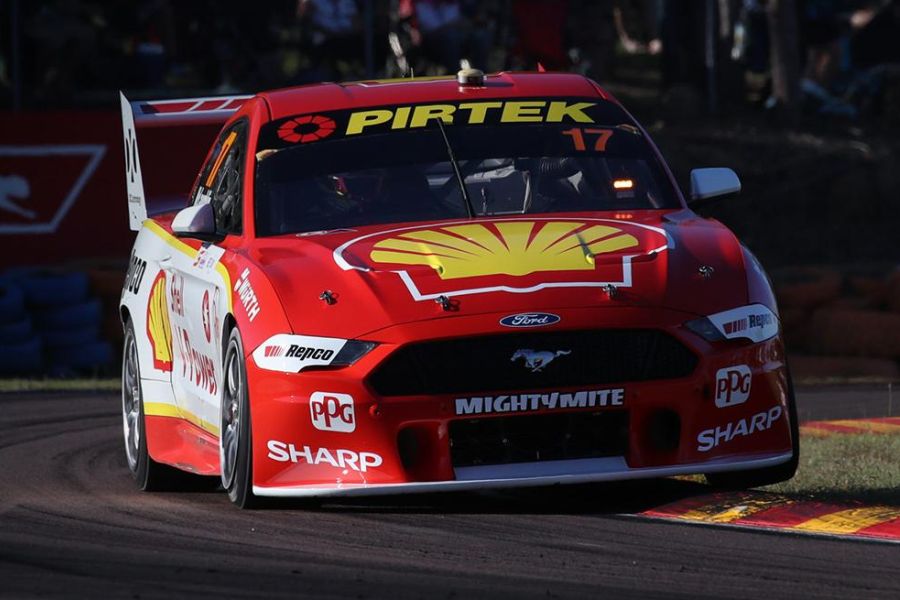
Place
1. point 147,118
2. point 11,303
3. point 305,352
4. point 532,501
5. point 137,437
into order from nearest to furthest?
point 305,352 < point 532,501 < point 137,437 < point 147,118 < point 11,303

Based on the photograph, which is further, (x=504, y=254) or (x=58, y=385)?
(x=58, y=385)

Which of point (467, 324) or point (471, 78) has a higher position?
point (471, 78)

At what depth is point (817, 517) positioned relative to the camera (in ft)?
20.3

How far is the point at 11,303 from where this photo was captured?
1346cm

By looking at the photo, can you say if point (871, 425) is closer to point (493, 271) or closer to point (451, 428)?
point (493, 271)

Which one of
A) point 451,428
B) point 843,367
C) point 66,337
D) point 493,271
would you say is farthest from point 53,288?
point 451,428

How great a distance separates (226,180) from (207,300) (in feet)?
3.24

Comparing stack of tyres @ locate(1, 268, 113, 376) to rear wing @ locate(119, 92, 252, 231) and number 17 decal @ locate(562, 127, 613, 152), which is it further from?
number 17 decal @ locate(562, 127, 613, 152)

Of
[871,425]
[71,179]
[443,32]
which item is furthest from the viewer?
[443,32]

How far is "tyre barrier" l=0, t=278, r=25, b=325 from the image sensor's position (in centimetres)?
1343

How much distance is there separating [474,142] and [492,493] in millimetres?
1382

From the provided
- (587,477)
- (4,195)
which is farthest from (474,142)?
(4,195)

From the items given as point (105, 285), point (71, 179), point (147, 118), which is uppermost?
point (147, 118)

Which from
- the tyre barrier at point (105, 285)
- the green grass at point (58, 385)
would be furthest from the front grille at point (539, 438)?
the tyre barrier at point (105, 285)
